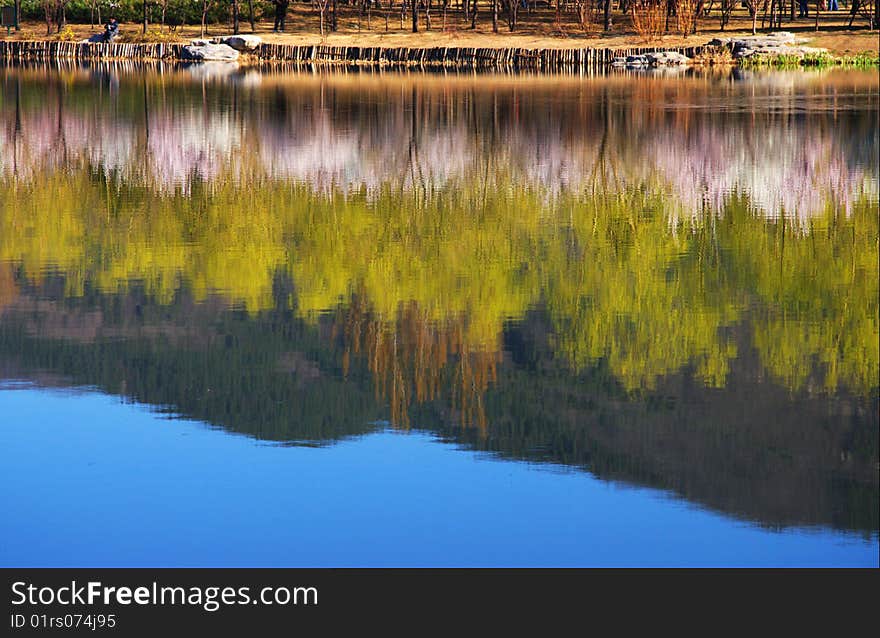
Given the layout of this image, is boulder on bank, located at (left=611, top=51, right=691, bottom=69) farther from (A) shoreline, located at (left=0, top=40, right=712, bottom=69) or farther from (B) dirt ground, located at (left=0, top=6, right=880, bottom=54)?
(B) dirt ground, located at (left=0, top=6, right=880, bottom=54)

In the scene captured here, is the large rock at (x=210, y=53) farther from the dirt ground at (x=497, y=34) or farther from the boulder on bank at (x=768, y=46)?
the boulder on bank at (x=768, y=46)

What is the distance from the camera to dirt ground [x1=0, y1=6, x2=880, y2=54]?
184 ft

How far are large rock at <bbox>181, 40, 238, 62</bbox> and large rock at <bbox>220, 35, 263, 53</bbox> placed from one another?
21.6 inches

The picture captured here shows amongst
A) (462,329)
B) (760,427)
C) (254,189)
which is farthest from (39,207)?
(760,427)

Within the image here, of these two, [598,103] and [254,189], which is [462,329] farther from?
[598,103]

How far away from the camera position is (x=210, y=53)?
189 ft

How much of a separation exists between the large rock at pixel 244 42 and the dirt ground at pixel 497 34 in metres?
2.04

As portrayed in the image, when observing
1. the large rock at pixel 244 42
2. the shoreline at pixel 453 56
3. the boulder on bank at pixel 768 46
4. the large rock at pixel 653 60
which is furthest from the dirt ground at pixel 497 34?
the large rock at pixel 653 60

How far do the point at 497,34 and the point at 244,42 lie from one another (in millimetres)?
10538

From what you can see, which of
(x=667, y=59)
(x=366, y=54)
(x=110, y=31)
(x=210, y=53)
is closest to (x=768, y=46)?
(x=667, y=59)

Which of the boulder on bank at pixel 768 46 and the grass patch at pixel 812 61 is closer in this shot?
the grass patch at pixel 812 61

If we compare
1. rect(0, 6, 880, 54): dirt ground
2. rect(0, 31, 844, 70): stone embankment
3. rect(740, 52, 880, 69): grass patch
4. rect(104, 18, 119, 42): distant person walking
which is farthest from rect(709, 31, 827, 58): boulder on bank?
rect(104, 18, 119, 42): distant person walking

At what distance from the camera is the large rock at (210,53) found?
57.2m

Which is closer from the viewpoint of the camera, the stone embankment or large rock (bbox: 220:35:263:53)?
the stone embankment
